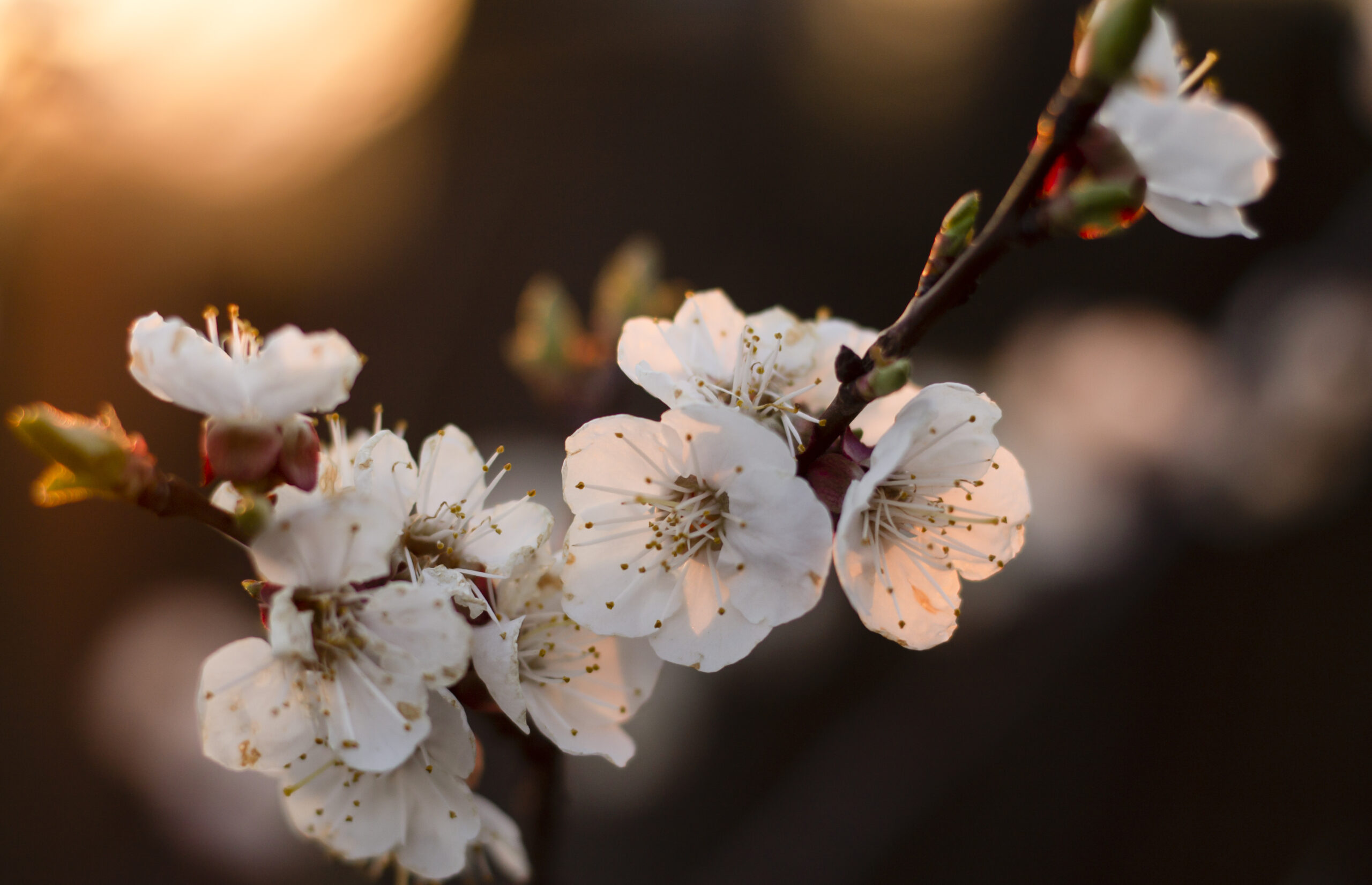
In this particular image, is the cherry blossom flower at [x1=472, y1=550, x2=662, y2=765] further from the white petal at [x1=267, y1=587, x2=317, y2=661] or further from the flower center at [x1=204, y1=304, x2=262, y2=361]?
the flower center at [x1=204, y1=304, x2=262, y2=361]

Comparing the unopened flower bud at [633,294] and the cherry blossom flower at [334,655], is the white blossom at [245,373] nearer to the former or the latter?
the cherry blossom flower at [334,655]

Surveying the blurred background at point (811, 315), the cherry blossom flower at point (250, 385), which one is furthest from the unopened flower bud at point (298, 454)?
the blurred background at point (811, 315)

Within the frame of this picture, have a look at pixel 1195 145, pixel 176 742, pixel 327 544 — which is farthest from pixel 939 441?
pixel 176 742

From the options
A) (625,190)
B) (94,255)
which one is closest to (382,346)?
(94,255)

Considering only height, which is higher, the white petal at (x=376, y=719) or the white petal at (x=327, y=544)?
the white petal at (x=327, y=544)

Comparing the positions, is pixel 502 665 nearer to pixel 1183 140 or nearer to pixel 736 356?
pixel 736 356

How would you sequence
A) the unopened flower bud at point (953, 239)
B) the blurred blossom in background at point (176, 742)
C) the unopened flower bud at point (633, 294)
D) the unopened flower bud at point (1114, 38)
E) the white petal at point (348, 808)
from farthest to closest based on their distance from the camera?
the blurred blossom in background at point (176, 742) < the unopened flower bud at point (633, 294) < the white petal at point (348, 808) < the unopened flower bud at point (953, 239) < the unopened flower bud at point (1114, 38)

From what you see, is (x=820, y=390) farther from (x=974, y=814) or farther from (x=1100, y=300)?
(x=1100, y=300)
